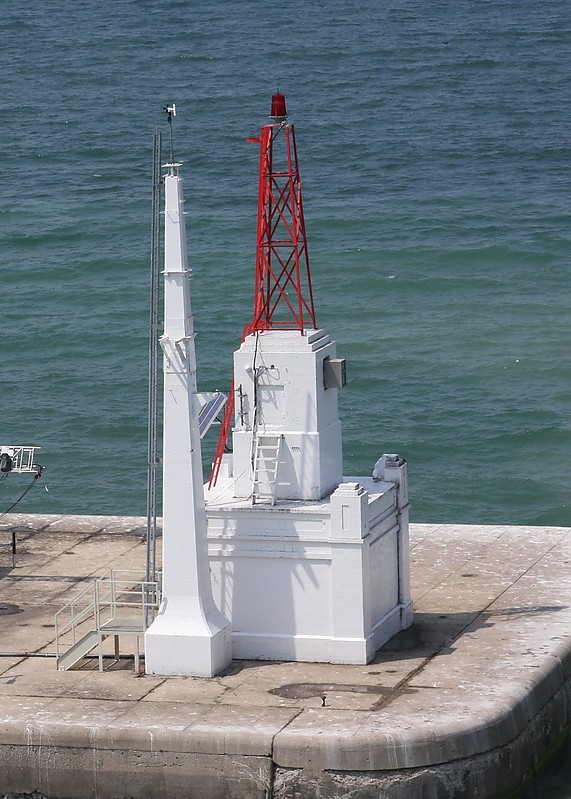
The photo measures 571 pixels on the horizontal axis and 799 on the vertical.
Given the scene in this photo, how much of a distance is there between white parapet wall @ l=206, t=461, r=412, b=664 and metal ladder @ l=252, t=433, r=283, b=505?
0.23 meters

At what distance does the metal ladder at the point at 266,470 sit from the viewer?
81.7 ft

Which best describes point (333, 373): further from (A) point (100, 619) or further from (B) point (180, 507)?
(A) point (100, 619)

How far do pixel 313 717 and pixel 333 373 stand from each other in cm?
504

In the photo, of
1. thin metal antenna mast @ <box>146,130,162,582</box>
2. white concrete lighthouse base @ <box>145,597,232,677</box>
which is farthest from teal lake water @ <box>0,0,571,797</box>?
thin metal antenna mast @ <box>146,130,162,582</box>

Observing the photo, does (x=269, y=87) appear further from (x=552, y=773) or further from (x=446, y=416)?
(x=552, y=773)

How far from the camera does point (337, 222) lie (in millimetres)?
61188

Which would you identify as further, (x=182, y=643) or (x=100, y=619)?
(x=100, y=619)

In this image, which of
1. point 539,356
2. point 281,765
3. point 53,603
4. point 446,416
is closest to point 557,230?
point 539,356

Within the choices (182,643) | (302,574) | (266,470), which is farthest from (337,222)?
(182,643)

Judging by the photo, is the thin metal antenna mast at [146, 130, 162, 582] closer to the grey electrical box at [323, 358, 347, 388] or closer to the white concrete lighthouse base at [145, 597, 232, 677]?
the white concrete lighthouse base at [145, 597, 232, 677]

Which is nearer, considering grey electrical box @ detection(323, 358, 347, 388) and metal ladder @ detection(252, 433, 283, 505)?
metal ladder @ detection(252, 433, 283, 505)

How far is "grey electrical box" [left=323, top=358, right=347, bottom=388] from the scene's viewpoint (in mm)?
25194

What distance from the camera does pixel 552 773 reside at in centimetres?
2470

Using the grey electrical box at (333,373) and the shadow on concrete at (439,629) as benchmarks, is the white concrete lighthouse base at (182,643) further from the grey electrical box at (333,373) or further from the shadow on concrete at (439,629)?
the grey electrical box at (333,373)
